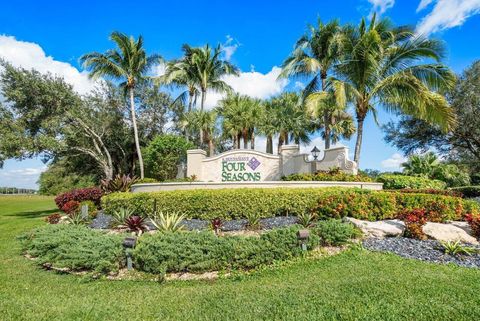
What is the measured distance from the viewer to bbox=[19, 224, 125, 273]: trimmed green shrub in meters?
5.74

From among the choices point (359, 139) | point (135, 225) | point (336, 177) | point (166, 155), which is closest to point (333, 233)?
point (135, 225)

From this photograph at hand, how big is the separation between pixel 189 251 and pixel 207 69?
19.6 meters

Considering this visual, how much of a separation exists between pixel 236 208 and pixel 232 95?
18.3 meters

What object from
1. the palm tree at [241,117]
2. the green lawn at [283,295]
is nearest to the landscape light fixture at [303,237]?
the green lawn at [283,295]

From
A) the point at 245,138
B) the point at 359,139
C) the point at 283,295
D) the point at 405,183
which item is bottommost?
the point at 283,295

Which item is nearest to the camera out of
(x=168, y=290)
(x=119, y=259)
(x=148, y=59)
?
(x=168, y=290)

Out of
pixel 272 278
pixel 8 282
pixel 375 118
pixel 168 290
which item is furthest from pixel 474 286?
pixel 375 118

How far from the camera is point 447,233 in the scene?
6801 millimetres

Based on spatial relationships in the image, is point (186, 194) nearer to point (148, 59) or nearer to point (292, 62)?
point (292, 62)

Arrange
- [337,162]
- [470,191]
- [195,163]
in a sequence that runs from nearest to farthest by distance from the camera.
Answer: [337,162], [470,191], [195,163]

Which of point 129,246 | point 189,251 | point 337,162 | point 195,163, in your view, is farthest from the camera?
point 195,163

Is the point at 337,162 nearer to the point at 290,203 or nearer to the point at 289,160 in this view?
the point at 289,160

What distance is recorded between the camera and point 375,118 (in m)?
15.6

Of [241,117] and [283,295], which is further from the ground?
[241,117]
